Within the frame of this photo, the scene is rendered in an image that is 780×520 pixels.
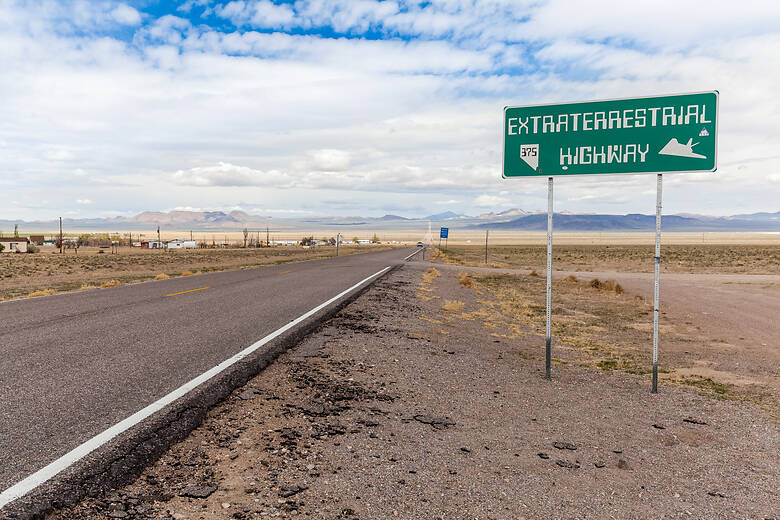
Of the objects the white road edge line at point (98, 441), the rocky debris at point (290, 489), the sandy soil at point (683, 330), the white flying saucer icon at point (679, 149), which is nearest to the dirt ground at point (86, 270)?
the white road edge line at point (98, 441)

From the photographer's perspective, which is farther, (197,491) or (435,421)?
(435,421)

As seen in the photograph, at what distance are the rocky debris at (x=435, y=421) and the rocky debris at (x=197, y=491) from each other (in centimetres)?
200

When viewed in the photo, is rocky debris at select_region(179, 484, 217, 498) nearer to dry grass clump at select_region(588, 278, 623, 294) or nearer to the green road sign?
the green road sign

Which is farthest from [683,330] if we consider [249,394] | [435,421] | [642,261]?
[642,261]

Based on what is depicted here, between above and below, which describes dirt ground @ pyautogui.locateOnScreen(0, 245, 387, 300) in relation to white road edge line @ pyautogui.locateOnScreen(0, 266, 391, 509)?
below

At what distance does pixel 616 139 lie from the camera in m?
6.02

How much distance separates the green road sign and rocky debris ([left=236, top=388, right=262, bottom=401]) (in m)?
4.07

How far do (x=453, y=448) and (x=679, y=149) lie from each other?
4376 mm

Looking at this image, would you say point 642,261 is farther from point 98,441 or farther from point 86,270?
point 98,441

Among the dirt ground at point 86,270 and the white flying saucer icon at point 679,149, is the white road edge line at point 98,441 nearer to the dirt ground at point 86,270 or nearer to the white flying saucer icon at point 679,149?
the white flying saucer icon at point 679,149

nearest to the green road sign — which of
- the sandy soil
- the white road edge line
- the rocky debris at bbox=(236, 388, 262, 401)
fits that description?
the sandy soil

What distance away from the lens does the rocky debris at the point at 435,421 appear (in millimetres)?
4474

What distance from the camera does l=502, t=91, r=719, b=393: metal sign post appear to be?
566 cm

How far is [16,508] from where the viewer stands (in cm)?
278
